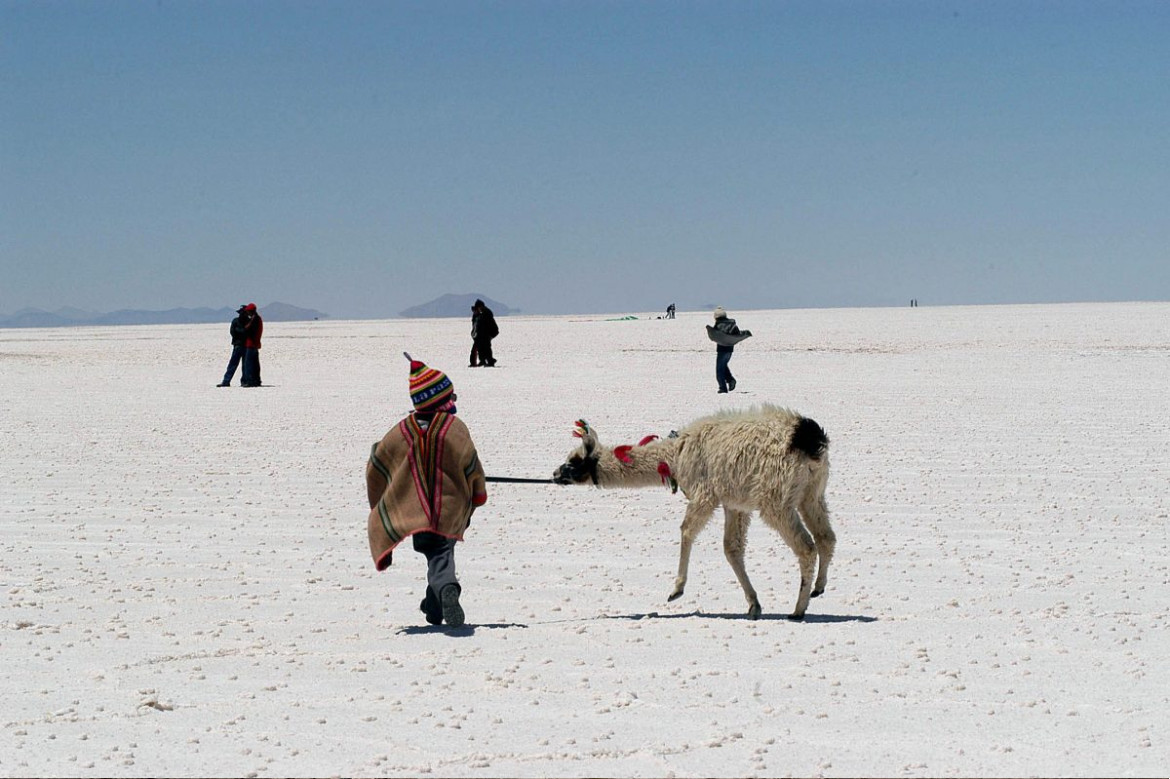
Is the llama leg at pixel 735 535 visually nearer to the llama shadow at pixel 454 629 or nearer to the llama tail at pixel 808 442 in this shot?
the llama tail at pixel 808 442

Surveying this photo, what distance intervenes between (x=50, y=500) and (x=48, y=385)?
Result: 1726 centimetres

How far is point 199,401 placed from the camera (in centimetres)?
2414

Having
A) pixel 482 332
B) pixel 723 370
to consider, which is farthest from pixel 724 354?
pixel 482 332

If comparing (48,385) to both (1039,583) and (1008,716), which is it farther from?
(1008,716)

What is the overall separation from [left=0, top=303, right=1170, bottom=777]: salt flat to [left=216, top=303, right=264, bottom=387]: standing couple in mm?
8660

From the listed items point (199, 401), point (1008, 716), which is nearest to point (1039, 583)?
point (1008, 716)

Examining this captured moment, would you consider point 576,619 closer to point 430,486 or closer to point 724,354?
point 430,486

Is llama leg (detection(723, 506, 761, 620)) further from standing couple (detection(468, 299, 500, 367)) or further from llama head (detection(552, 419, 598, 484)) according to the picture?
standing couple (detection(468, 299, 500, 367))

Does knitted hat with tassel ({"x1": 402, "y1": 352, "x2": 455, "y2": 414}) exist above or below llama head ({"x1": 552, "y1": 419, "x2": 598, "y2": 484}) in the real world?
above

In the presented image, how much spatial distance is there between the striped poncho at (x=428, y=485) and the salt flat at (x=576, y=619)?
0.57 m

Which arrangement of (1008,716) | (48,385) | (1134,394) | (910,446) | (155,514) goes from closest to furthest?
(1008,716)
(155,514)
(910,446)
(1134,394)
(48,385)

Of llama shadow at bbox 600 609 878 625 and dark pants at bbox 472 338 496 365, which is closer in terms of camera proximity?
llama shadow at bbox 600 609 878 625

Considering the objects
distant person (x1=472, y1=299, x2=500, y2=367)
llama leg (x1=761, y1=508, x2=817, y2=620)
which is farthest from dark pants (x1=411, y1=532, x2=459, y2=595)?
distant person (x1=472, y1=299, x2=500, y2=367)

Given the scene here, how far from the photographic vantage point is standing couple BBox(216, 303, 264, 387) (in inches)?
1086
